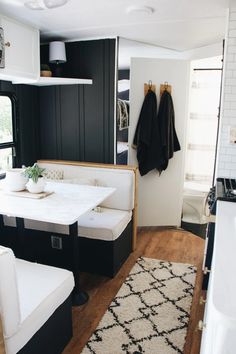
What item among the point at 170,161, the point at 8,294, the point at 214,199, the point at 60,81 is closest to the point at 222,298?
the point at 8,294

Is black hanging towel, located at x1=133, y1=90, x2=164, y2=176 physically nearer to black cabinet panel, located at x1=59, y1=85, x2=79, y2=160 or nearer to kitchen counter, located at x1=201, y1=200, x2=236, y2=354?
black cabinet panel, located at x1=59, y1=85, x2=79, y2=160

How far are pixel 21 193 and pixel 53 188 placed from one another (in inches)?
12.2

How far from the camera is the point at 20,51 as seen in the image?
8.74 feet

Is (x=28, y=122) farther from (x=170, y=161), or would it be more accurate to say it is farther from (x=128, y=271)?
(x=128, y=271)

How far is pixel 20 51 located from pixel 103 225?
169 cm

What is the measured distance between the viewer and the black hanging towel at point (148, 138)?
3.45 m

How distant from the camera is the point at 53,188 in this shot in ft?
8.63

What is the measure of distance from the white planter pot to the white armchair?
28.9 inches

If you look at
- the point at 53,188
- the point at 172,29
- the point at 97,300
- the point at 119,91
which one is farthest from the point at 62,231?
the point at 172,29

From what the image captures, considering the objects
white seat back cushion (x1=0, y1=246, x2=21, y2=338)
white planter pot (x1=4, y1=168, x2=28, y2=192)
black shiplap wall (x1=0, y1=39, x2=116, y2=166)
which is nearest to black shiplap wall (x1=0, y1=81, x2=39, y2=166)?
black shiplap wall (x1=0, y1=39, x2=116, y2=166)

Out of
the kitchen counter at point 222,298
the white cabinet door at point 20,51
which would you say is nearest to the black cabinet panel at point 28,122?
the white cabinet door at point 20,51

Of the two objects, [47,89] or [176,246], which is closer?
[176,246]

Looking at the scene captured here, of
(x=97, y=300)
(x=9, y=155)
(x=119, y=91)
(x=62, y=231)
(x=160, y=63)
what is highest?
(x=160, y=63)

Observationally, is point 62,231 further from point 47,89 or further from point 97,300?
point 47,89
